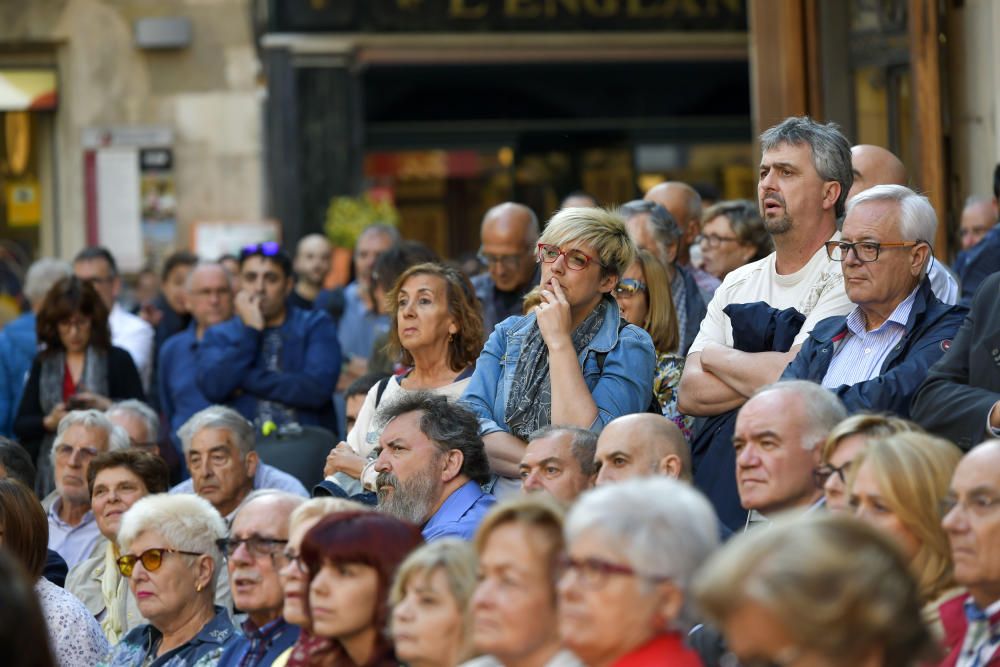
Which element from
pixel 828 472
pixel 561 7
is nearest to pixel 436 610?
pixel 828 472

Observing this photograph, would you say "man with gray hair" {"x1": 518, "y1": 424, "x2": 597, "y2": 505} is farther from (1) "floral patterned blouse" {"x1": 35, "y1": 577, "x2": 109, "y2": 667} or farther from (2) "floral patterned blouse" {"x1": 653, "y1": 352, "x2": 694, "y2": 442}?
(1) "floral patterned blouse" {"x1": 35, "y1": 577, "x2": 109, "y2": 667}

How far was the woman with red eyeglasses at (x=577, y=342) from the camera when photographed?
648 cm

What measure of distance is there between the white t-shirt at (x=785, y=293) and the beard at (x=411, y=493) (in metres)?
1.12

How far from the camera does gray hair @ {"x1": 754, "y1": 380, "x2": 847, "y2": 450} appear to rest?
5297 mm

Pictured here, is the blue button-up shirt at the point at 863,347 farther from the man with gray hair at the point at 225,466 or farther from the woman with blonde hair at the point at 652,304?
the man with gray hair at the point at 225,466

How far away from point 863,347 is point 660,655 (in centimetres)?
249

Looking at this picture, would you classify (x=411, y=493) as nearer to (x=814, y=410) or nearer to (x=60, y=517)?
(x=814, y=410)

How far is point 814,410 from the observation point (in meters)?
5.33

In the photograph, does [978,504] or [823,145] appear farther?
[823,145]

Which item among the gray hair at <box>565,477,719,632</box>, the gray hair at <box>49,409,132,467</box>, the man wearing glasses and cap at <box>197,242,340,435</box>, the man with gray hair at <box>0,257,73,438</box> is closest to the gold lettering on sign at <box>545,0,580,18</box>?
the man with gray hair at <box>0,257,73,438</box>

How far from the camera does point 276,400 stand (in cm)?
947

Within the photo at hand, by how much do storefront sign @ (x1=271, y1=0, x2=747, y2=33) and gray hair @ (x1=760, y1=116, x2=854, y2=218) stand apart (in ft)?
38.2

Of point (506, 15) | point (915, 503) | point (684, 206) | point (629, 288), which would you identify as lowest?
point (915, 503)

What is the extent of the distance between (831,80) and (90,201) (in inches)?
345
